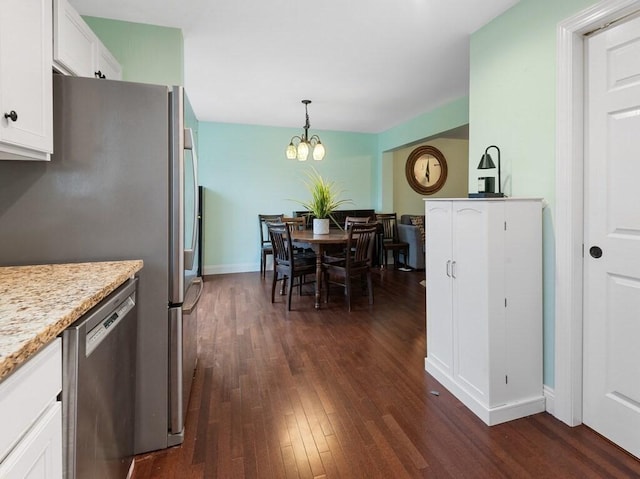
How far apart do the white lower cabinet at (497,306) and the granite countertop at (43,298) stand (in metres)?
1.68

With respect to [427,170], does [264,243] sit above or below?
below

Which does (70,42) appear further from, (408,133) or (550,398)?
(408,133)

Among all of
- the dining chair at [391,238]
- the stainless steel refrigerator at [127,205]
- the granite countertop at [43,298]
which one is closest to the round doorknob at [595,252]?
the stainless steel refrigerator at [127,205]

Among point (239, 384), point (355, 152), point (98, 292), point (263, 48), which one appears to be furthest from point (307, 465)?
point (355, 152)

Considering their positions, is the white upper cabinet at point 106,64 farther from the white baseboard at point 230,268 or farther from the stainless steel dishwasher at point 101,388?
the white baseboard at point 230,268

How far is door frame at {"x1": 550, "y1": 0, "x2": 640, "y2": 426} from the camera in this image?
1.70 meters

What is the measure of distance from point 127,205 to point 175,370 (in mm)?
792

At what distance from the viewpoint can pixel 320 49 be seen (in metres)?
2.79

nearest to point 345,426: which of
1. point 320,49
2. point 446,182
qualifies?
point 320,49

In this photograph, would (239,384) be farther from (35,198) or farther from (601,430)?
(601,430)

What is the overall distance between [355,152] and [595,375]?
203 inches

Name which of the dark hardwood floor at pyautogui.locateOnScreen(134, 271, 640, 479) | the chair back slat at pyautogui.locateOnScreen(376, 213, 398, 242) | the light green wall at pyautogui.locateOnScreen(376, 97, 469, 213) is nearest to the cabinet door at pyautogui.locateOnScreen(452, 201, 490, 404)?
the dark hardwood floor at pyautogui.locateOnScreen(134, 271, 640, 479)

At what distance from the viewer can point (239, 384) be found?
2131mm

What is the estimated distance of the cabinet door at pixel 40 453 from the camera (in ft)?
2.02
